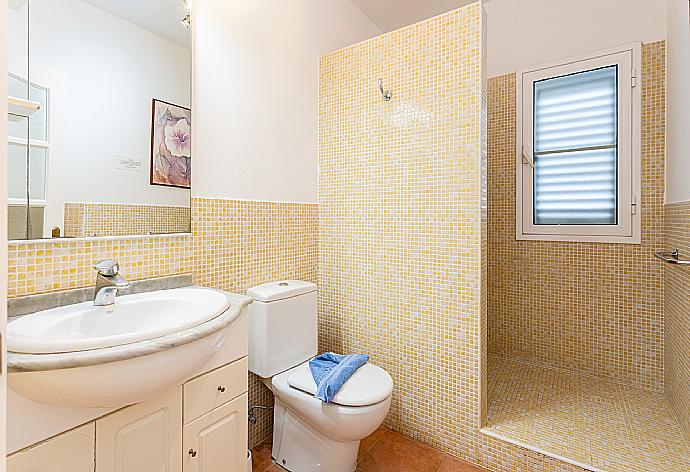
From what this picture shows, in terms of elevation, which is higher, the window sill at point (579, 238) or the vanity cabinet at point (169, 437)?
the window sill at point (579, 238)

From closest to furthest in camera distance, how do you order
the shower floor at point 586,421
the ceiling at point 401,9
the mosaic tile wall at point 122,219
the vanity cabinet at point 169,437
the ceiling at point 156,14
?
the vanity cabinet at point 169,437 → the mosaic tile wall at point 122,219 → the ceiling at point 156,14 → the shower floor at point 586,421 → the ceiling at point 401,9

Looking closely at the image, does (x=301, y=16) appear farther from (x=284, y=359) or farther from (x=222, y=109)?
(x=284, y=359)

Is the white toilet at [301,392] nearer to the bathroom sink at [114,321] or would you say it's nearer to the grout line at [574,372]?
the bathroom sink at [114,321]

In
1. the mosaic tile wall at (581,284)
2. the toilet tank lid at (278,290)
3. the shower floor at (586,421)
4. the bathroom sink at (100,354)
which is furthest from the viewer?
the mosaic tile wall at (581,284)

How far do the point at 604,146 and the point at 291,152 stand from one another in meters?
1.97

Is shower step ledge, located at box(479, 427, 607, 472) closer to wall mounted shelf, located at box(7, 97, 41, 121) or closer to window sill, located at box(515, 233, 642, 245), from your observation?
window sill, located at box(515, 233, 642, 245)

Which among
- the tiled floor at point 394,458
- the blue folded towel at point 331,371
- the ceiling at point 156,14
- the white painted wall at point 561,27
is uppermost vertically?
the white painted wall at point 561,27

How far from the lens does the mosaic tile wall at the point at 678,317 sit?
1.73 m

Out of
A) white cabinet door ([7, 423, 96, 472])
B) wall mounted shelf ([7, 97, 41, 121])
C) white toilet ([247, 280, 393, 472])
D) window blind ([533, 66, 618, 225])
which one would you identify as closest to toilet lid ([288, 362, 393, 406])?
white toilet ([247, 280, 393, 472])

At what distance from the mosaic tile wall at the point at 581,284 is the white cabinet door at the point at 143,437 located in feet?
7.68

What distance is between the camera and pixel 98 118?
132cm

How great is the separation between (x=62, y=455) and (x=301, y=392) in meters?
0.87

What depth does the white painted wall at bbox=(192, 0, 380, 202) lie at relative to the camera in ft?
5.41

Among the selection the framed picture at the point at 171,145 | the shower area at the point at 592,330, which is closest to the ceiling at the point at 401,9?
the shower area at the point at 592,330
